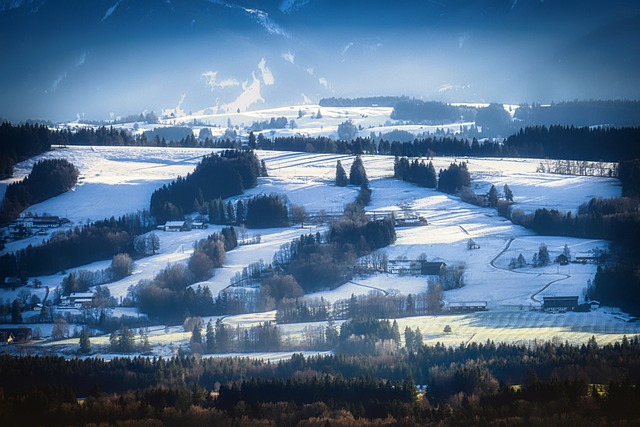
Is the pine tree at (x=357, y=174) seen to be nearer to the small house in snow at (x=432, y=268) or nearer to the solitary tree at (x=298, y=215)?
the solitary tree at (x=298, y=215)

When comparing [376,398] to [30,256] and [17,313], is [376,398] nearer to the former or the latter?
[17,313]

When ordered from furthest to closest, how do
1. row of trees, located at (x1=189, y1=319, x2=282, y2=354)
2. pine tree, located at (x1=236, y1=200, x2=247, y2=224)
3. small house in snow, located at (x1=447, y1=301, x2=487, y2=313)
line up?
pine tree, located at (x1=236, y1=200, x2=247, y2=224), small house in snow, located at (x1=447, y1=301, x2=487, y2=313), row of trees, located at (x1=189, y1=319, x2=282, y2=354)

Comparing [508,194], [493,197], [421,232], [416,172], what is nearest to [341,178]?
[416,172]

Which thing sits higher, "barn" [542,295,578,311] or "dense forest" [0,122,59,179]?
"dense forest" [0,122,59,179]

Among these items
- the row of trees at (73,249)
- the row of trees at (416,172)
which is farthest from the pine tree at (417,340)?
the row of trees at (416,172)

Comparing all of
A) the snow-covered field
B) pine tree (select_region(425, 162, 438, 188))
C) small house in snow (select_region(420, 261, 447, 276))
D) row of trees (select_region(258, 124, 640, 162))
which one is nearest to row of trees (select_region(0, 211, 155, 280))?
the snow-covered field

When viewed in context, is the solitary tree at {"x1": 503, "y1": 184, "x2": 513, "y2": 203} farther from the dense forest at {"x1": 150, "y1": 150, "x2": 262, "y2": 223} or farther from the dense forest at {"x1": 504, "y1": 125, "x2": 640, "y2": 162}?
the dense forest at {"x1": 150, "y1": 150, "x2": 262, "y2": 223}

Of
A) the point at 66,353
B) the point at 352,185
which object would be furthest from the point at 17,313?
the point at 352,185
